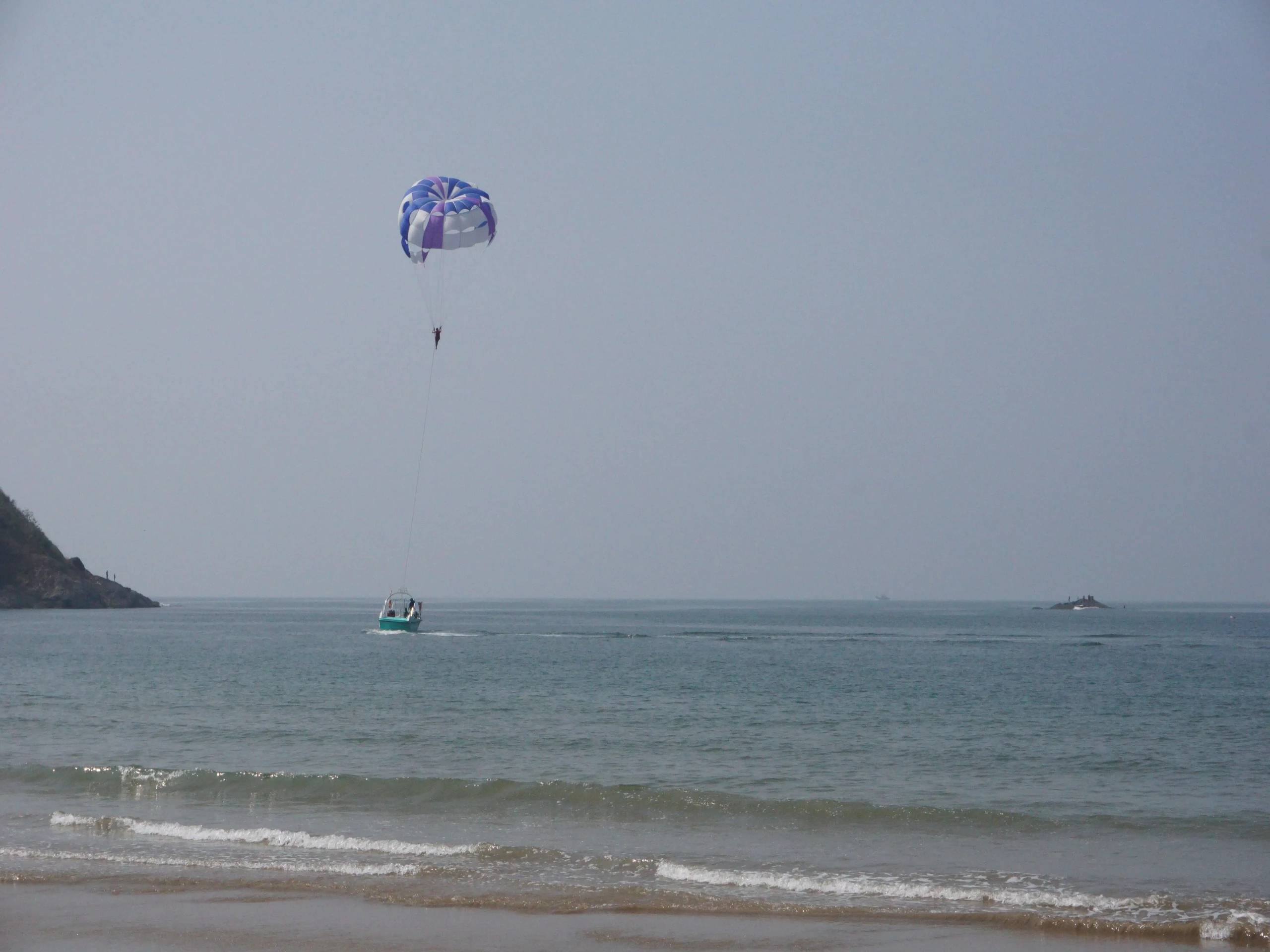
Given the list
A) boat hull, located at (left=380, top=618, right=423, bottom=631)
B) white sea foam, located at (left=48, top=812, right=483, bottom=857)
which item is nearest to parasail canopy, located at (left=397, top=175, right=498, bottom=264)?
white sea foam, located at (left=48, top=812, right=483, bottom=857)

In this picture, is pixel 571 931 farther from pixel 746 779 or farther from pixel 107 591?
pixel 107 591

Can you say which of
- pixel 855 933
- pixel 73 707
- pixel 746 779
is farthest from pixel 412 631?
pixel 855 933

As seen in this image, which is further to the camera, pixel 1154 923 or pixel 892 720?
pixel 892 720

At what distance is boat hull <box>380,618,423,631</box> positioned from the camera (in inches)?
2687

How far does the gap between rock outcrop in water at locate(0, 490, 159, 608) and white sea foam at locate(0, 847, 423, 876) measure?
356 ft

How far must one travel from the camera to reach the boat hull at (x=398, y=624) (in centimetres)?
6825

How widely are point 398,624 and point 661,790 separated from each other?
2057 inches

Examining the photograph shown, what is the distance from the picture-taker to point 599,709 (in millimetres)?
31797

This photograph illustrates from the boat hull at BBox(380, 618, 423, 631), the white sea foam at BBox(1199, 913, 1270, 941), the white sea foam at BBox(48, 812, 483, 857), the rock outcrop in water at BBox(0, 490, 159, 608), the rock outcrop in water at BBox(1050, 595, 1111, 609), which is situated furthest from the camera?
the rock outcrop in water at BBox(1050, 595, 1111, 609)

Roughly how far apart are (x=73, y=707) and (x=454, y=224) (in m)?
17.9

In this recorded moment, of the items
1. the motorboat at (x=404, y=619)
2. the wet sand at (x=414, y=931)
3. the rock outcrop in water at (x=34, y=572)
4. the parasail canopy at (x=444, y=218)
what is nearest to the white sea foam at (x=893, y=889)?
the wet sand at (x=414, y=931)

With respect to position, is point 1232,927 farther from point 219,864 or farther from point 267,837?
point 267,837

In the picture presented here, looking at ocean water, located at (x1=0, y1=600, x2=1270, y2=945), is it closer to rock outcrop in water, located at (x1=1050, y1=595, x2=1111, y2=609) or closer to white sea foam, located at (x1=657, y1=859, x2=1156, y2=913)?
white sea foam, located at (x1=657, y1=859, x2=1156, y2=913)

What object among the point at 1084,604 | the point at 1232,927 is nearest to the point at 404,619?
the point at 1232,927
